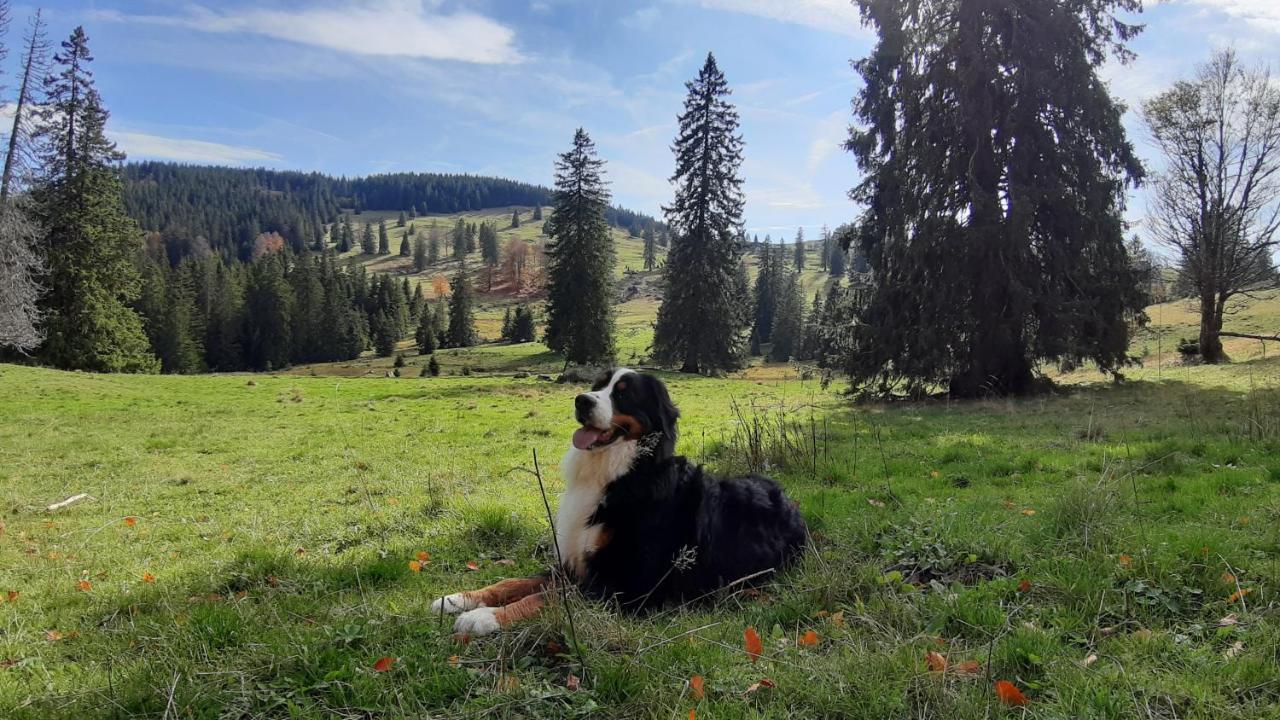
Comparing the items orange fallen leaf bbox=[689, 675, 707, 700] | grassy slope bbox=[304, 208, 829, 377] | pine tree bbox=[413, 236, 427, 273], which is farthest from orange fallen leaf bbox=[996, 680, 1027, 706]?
pine tree bbox=[413, 236, 427, 273]

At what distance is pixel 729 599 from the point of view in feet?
13.1

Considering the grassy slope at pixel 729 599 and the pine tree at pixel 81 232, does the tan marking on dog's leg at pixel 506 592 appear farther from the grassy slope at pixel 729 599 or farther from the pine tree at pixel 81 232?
the pine tree at pixel 81 232

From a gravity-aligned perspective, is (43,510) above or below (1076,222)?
below

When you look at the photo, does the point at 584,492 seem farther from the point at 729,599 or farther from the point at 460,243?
the point at 460,243

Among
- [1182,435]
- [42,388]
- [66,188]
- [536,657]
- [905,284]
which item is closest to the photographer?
[536,657]

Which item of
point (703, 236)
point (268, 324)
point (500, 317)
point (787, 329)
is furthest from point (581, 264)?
point (500, 317)

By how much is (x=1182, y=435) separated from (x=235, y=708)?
1103 cm

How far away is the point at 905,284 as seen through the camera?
17.4 metres

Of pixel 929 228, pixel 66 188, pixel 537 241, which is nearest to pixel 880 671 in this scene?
pixel 929 228

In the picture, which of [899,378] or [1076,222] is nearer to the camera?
[1076,222]

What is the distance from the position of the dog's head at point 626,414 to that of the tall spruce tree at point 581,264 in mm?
35257

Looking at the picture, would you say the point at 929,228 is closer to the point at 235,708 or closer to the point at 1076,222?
the point at 1076,222

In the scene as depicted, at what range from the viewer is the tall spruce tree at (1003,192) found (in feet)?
52.5

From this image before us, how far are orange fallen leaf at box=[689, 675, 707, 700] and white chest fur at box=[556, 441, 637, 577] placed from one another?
1.34 meters
